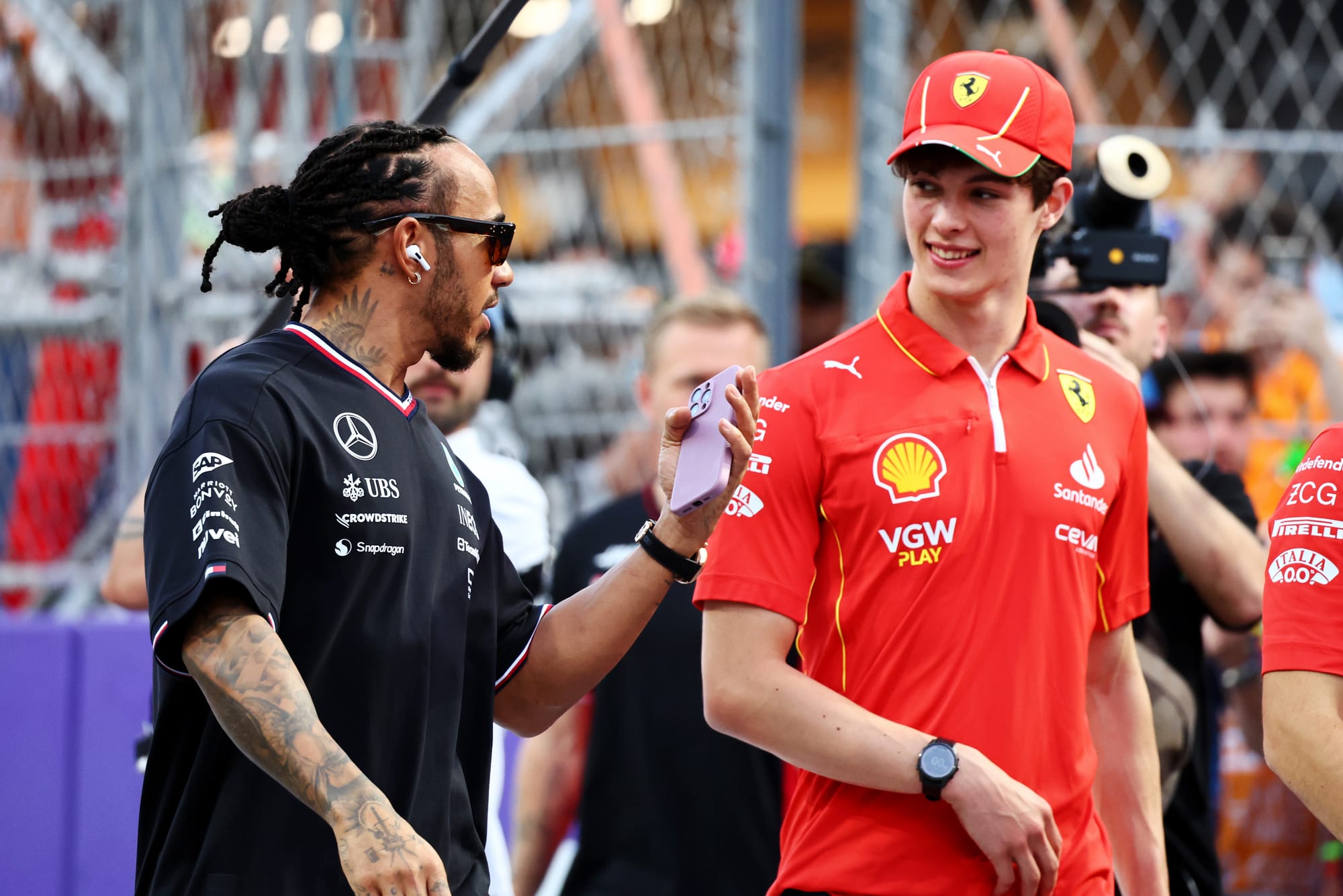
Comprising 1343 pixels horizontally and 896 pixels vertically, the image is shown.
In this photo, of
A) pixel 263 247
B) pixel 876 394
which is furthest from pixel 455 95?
pixel 876 394

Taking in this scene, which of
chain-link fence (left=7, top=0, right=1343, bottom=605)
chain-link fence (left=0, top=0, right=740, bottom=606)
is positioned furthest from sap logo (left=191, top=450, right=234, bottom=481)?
chain-link fence (left=0, top=0, right=740, bottom=606)

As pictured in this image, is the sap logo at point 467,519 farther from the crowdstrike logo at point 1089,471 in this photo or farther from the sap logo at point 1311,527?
the sap logo at point 1311,527

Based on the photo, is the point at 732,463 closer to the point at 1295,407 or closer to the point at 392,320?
the point at 392,320

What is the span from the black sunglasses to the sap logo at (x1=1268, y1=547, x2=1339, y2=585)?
1.25m

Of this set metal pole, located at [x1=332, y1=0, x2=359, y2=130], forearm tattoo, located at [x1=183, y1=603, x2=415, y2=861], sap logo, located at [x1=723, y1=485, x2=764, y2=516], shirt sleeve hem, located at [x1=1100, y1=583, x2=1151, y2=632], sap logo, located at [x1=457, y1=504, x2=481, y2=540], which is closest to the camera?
forearm tattoo, located at [x1=183, y1=603, x2=415, y2=861]

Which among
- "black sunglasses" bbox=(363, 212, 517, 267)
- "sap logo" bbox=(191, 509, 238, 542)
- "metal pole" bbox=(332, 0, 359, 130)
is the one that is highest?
"metal pole" bbox=(332, 0, 359, 130)

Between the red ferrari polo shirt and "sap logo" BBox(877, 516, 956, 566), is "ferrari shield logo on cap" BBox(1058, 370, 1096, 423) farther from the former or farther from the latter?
"sap logo" BBox(877, 516, 956, 566)

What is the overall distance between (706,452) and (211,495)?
728 millimetres

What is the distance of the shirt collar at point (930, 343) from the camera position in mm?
2703

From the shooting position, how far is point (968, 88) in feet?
8.95

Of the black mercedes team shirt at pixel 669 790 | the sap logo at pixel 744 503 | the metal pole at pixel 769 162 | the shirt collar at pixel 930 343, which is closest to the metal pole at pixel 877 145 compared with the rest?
the metal pole at pixel 769 162

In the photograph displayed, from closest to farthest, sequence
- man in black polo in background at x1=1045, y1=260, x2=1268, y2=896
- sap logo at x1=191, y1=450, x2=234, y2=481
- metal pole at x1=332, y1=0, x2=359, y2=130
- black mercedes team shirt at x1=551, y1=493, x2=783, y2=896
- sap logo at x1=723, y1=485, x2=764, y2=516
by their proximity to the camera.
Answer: sap logo at x1=191, y1=450, x2=234, y2=481, sap logo at x1=723, y1=485, x2=764, y2=516, man in black polo in background at x1=1045, y1=260, x2=1268, y2=896, black mercedes team shirt at x1=551, y1=493, x2=783, y2=896, metal pole at x1=332, y1=0, x2=359, y2=130

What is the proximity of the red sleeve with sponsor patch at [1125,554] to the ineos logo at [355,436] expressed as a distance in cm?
124

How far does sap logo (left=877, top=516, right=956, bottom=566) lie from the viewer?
2555 millimetres
